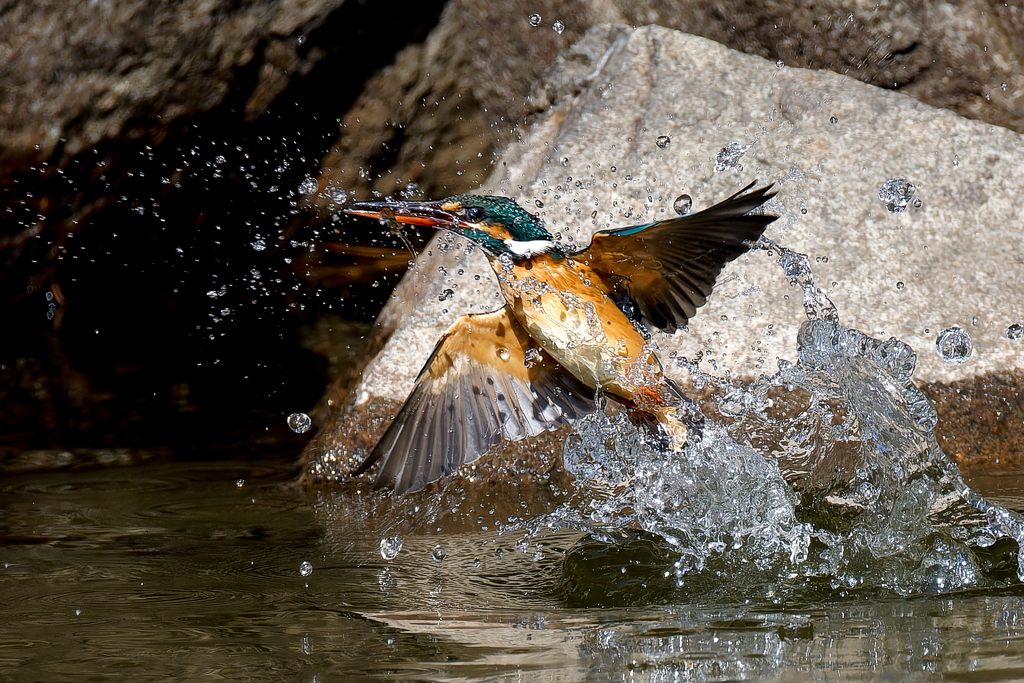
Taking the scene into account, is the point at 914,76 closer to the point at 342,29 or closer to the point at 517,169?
the point at 517,169

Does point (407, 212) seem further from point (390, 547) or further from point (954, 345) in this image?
point (954, 345)

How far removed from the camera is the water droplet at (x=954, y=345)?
12.6 feet

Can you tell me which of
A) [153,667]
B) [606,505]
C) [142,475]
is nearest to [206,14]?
[142,475]

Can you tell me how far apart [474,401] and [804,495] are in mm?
1046

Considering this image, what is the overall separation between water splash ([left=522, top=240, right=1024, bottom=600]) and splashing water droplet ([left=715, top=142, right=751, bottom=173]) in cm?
68

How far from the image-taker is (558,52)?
5117mm

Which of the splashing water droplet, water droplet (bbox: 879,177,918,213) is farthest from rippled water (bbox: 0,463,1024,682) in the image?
the splashing water droplet

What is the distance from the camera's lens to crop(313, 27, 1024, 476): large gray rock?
4.05 metres

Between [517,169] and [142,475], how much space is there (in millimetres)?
2081

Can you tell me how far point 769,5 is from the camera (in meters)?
4.61

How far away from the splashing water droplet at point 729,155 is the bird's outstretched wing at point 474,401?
146 centimetres

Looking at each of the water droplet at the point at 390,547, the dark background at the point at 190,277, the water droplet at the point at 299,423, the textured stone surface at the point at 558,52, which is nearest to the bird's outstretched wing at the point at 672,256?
the water droplet at the point at 390,547

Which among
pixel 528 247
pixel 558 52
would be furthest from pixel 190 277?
pixel 528 247

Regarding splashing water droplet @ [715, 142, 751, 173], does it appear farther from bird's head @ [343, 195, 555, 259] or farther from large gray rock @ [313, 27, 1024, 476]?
bird's head @ [343, 195, 555, 259]
